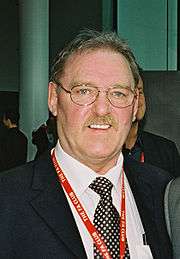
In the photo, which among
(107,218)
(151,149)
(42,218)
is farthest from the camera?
(151,149)

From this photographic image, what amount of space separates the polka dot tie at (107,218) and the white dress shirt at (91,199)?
2cm

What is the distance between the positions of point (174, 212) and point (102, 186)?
28cm

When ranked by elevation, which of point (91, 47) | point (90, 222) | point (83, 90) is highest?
point (91, 47)

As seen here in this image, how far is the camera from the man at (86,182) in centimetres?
197

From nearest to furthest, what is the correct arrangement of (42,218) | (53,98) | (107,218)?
(42,218) → (107,218) → (53,98)

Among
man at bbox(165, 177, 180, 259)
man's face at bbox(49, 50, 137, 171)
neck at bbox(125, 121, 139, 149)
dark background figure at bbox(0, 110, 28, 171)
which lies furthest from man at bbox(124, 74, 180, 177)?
dark background figure at bbox(0, 110, 28, 171)

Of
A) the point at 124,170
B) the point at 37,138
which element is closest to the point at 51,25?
the point at 37,138

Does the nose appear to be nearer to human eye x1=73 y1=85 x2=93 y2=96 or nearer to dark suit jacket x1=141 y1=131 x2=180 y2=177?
human eye x1=73 y1=85 x2=93 y2=96

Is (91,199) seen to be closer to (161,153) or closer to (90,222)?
(90,222)

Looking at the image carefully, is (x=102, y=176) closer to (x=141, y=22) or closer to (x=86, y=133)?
(x=86, y=133)

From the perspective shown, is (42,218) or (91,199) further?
(91,199)

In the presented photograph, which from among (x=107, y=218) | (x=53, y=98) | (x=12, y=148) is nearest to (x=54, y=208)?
(x=107, y=218)

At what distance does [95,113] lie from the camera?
2.09 meters

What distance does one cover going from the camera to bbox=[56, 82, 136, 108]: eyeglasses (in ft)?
6.87
